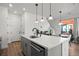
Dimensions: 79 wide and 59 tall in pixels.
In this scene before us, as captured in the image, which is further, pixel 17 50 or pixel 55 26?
pixel 17 50

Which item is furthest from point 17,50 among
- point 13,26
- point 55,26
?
point 55,26

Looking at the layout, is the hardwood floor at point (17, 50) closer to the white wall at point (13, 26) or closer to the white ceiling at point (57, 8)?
the white wall at point (13, 26)

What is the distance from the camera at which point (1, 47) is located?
2.39 metres

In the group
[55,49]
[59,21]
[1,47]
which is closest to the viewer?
[55,49]

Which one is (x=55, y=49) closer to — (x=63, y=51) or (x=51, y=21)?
(x=63, y=51)

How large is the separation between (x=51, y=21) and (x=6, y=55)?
1.19 m

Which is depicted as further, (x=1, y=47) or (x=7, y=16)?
(x=1, y=47)

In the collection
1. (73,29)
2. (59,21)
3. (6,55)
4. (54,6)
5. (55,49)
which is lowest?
(6,55)

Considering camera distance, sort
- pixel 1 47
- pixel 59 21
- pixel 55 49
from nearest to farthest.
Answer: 1. pixel 55 49
2. pixel 59 21
3. pixel 1 47

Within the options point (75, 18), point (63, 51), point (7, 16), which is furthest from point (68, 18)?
point (7, 16)

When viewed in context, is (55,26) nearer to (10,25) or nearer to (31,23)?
(31,23)

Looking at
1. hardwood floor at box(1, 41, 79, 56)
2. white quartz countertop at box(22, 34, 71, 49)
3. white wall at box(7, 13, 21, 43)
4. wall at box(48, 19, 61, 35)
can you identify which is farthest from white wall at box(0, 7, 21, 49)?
wall at box(48, 19, 61, 35)

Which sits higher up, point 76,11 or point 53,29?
point 76,11

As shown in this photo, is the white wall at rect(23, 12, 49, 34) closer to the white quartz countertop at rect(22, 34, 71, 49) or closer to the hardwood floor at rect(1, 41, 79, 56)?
the white quartz countertop at rect(22, 34, 71, 49)
